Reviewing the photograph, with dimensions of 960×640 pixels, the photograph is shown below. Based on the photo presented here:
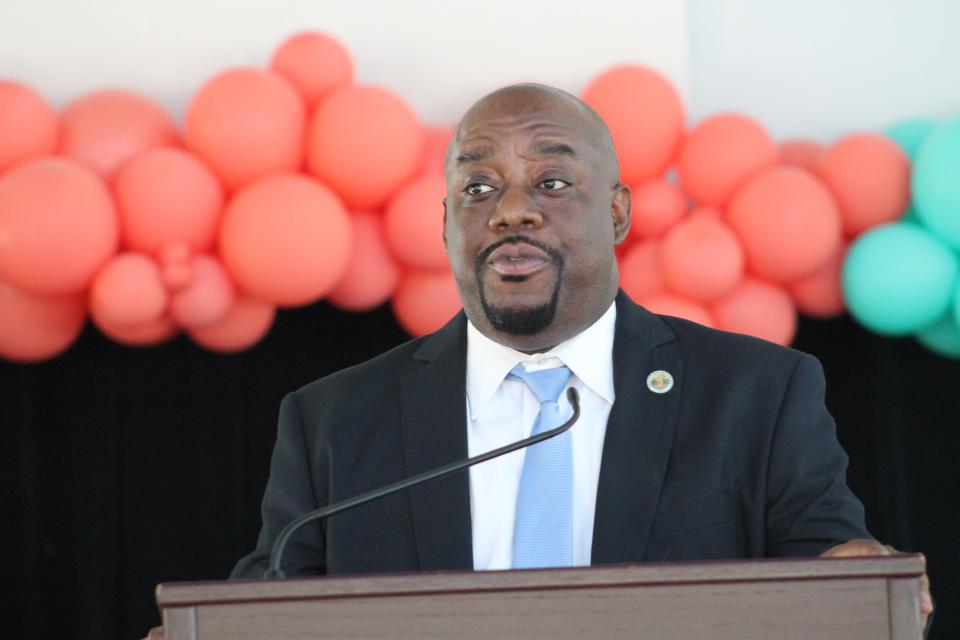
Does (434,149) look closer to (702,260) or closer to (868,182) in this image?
(702,260)

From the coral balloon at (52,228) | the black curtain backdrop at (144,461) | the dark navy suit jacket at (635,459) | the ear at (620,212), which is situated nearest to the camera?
the dark navy suit jacket at (635,459)

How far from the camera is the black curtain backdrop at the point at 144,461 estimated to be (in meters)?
3.71

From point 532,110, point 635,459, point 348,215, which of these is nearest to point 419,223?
point 348,215

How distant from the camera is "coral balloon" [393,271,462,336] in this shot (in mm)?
3375

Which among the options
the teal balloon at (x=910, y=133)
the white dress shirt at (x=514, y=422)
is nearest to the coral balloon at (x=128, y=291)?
the white dress shirt at (x=514, y=422)

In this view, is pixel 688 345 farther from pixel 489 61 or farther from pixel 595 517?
pixel 489 61

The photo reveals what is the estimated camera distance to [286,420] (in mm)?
1953

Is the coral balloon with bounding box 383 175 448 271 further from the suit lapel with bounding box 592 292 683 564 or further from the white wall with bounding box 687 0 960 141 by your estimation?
the suit lapel with bounding box 592 292 683 564

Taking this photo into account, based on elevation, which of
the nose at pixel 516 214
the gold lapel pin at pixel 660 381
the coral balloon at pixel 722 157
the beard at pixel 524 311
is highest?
the coral balloon at pixel 722 157

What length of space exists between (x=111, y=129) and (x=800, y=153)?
1.82 metres

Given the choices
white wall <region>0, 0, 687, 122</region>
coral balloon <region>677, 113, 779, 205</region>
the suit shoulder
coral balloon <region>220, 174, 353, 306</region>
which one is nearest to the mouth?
the suit shoulder

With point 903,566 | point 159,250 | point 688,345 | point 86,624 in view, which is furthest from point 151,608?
point 903,566

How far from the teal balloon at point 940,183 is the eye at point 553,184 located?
170cm

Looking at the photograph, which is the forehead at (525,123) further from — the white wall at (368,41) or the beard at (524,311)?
the white wall at (368,41)
